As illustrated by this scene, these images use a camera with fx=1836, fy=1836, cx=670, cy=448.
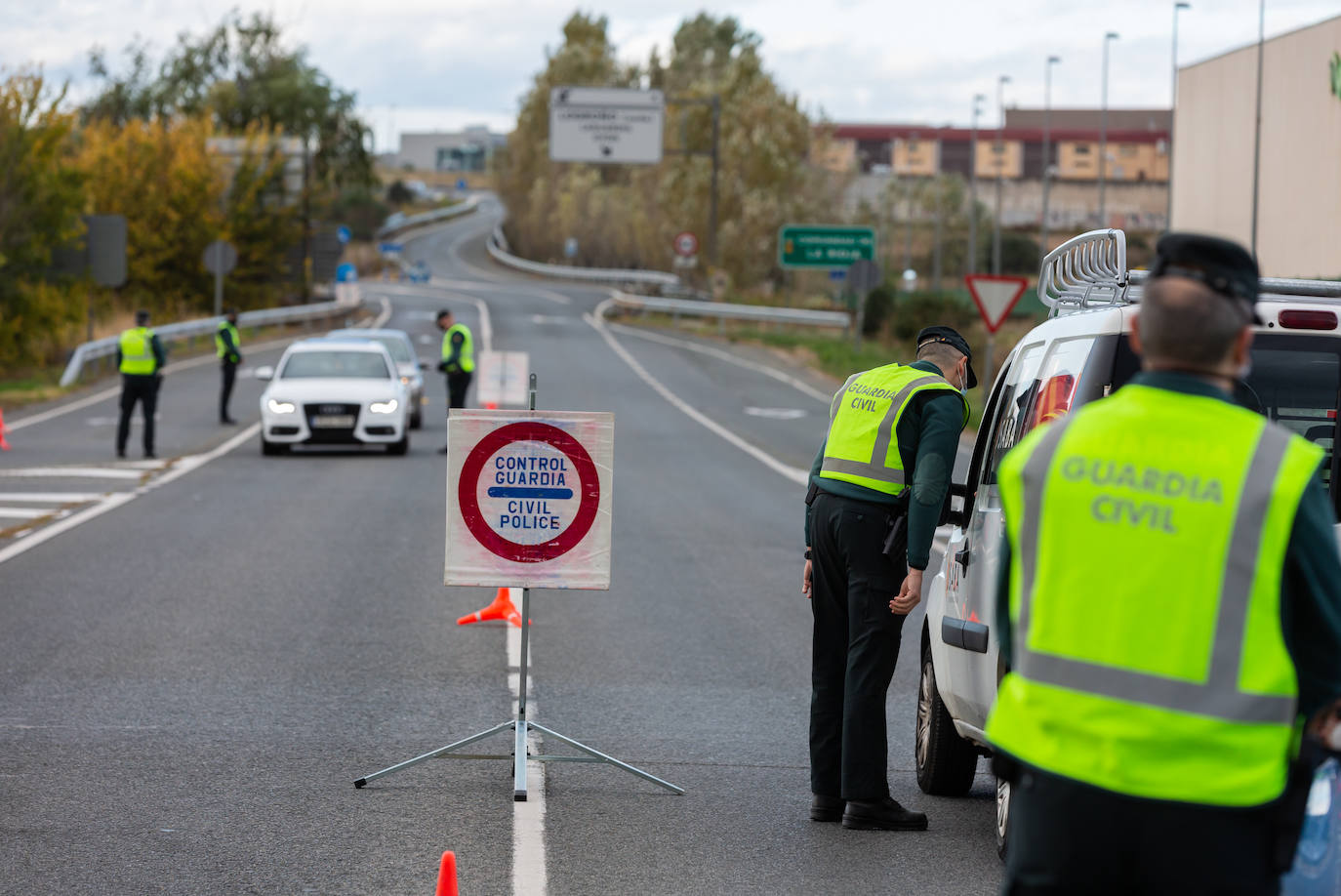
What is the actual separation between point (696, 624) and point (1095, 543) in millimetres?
8183

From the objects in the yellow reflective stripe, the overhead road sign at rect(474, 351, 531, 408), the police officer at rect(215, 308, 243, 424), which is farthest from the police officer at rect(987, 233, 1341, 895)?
the police officer at rect(215, 308, 243, 424)

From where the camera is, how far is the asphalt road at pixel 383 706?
6.02 meters

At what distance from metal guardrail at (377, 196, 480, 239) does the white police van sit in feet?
388

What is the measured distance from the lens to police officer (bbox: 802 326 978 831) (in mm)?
6305

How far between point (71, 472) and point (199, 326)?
80.5 ft

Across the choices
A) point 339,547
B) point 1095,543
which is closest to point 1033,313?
point 339,547

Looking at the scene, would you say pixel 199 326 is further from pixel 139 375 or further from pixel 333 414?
pixel 139 375

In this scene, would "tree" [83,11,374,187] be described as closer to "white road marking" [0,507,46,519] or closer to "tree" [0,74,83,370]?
"tree" [0,74,83,370]

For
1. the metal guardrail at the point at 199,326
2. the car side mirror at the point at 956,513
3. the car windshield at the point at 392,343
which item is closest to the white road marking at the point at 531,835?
the car side mirror at the point at 956,513

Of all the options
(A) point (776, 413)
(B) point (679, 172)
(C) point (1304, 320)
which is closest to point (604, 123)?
(B) point (679, 172)

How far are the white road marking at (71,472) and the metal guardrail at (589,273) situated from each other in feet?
154

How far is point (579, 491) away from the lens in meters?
7.11

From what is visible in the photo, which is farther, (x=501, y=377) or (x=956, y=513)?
(x=501, y=377)

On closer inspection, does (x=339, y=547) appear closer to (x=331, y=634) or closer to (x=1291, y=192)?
(x=331, y=634)
